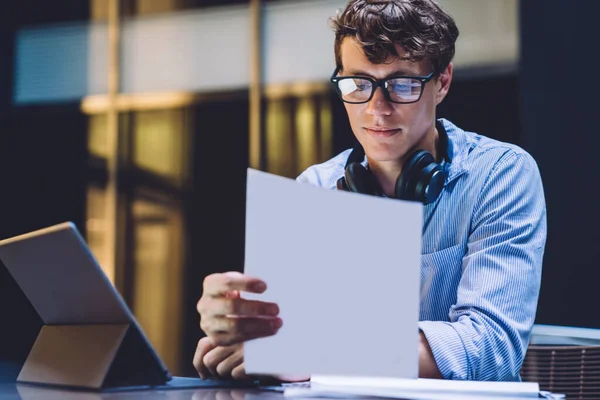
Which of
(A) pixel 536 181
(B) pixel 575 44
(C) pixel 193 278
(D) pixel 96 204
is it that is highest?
(B) pixel 575 44

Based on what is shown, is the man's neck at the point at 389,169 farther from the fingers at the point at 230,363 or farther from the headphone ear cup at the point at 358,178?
the fingers at the point at 230,363

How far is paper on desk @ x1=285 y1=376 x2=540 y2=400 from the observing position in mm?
1115

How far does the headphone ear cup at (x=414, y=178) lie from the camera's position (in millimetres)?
1592

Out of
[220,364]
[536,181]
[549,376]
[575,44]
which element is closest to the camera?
[220,364]

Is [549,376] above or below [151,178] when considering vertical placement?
below

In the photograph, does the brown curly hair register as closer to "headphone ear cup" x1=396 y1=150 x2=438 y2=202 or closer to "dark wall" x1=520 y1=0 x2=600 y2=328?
"headphone ear cup" x1=396 y1=150 x2=438 y2=202

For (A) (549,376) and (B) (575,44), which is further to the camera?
(B) (575,44)

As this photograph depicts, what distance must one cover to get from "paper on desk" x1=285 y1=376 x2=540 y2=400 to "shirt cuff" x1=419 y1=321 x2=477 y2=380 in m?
0.12

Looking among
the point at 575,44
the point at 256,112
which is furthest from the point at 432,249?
the point at 256,112

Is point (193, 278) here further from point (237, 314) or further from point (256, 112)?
point (237, 314)

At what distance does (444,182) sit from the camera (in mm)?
1685

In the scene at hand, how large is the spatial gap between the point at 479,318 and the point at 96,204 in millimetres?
4501

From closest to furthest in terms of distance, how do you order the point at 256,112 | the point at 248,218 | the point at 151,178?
the point at 248,218, the point at 256,112, the point at 151,178

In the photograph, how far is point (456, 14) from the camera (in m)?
4.50
